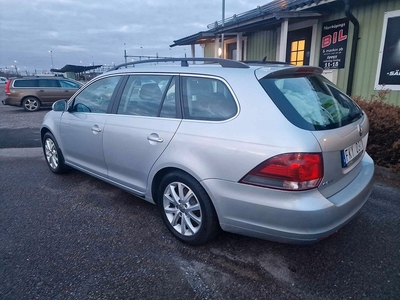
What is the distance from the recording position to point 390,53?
625cm

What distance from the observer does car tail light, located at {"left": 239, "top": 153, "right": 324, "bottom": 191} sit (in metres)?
1.93

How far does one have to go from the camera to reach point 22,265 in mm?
2396

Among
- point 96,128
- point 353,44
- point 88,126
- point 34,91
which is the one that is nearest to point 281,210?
point 96,128

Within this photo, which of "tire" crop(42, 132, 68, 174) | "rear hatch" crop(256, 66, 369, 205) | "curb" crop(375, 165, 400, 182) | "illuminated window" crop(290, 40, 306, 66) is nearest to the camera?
"rear hatch" crop(256, 66, 369, 205)

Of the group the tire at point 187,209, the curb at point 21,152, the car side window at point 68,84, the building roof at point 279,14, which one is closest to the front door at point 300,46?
the building roof at point 279,14

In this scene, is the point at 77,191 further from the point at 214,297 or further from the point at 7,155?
the point at 7,155

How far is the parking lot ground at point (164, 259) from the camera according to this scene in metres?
2.11

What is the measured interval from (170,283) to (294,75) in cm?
199

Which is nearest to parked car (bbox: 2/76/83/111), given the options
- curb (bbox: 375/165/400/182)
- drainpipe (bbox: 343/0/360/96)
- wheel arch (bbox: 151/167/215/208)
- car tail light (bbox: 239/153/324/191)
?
drainpipe (bbox: 343/0/360/96)

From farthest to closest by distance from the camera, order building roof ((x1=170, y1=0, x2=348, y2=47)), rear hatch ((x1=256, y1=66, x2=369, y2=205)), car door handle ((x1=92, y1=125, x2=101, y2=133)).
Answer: building roof ((x1=170, y1=0, x2=348, y2=47)), car door handle ((x1=92, y1=125, x2=101, y2=133)), rear hatch ((x1=256, y1=66, x2=369, y2=205))

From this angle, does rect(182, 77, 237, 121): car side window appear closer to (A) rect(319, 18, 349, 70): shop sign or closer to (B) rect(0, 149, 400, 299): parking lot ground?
(B) rect(0, 149, 400, 299): parking lot ground

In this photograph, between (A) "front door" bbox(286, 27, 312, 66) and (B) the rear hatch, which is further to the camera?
(A) "front door" bbox(286, 27, 312, 66)

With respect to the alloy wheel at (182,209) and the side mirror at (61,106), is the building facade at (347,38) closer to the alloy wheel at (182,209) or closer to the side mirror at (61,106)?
the alloy wheel at (182,209)

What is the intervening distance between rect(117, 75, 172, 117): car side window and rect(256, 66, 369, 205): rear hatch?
943 millimetres
